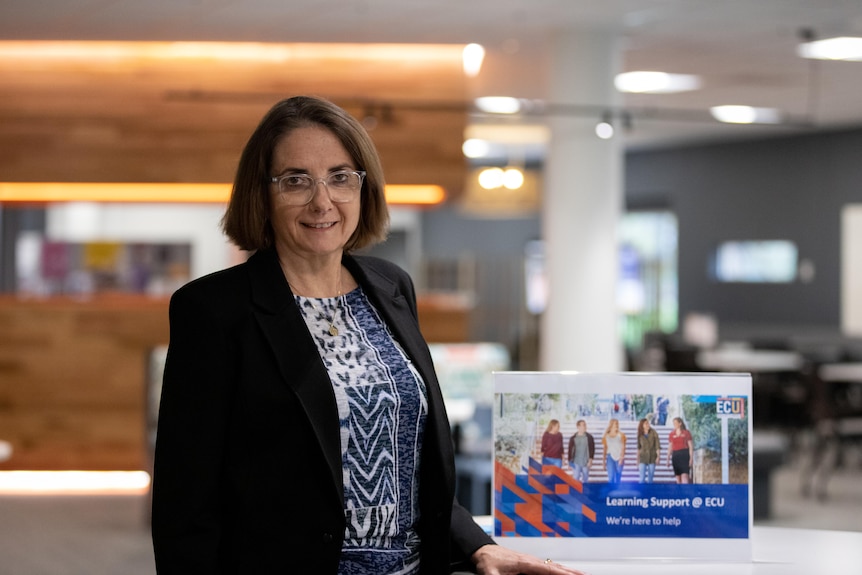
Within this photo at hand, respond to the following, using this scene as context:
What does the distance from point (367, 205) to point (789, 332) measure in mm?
13532

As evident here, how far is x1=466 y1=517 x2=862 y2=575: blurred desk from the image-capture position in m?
2.17

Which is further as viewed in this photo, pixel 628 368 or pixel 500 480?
pixel 628 368

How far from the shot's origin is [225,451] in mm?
1826

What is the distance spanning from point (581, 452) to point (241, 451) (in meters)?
0.76

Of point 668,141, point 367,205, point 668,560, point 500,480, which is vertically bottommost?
point 668,560

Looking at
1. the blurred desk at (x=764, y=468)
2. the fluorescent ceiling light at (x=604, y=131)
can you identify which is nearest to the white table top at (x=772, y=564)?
the blurred desk at (x=764, y=468)

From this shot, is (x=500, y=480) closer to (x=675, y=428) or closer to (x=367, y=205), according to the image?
(x=675, y=428)

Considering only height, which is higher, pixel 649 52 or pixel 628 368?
pixel 649 52

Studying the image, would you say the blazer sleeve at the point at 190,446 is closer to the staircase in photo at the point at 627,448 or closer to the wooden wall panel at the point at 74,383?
the staircase in photo at the point at 627,448

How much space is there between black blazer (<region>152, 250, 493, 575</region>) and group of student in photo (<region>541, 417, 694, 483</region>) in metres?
0.58

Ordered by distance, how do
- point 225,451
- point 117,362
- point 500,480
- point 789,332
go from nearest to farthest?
point 225,451 < point 500,480 < point 117,362 < point 789,332

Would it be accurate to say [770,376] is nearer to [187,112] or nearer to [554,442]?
[187,112]

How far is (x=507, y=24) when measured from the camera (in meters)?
8.30

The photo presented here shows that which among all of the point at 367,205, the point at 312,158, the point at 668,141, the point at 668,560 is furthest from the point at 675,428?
the point at 668,141
